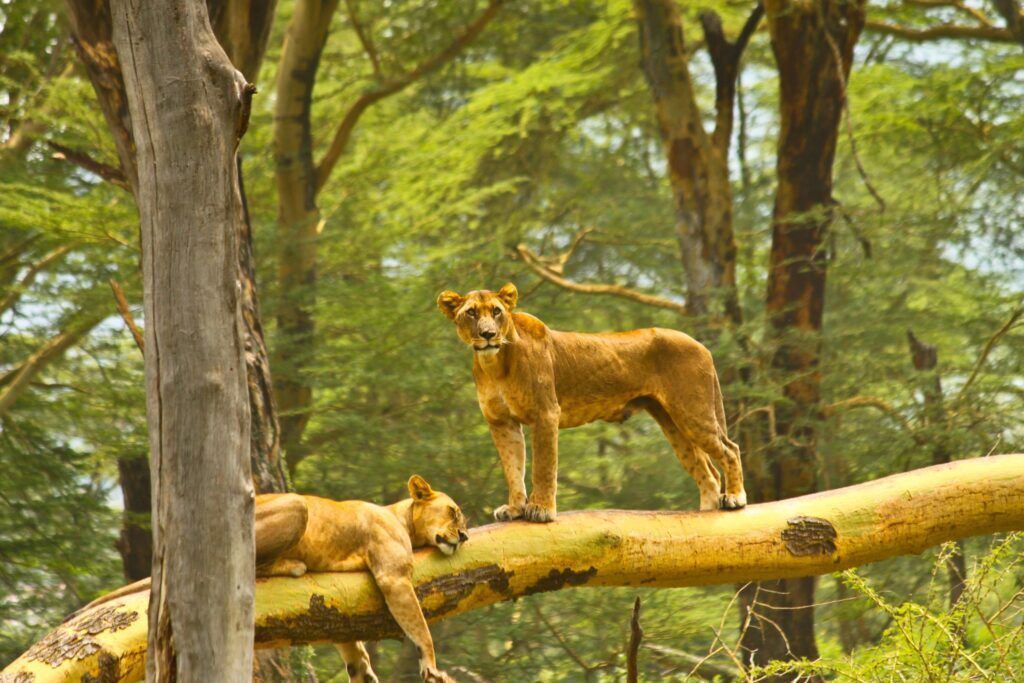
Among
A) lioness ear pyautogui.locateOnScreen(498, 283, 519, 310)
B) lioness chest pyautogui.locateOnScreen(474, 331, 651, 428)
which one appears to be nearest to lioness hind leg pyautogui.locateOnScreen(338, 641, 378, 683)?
lioness chest pyautogui.locateOnScreen(474, 331, 651, 428)

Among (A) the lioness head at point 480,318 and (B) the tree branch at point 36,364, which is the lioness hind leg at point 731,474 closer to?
(A) the lioness head at point 480,318

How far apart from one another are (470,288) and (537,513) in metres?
6.92

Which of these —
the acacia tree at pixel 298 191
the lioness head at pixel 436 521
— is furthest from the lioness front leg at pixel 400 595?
the acacia tree at pixel 298 191

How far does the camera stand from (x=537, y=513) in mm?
5145

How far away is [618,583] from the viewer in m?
5.39

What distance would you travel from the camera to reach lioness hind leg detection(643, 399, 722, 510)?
5.71 meters

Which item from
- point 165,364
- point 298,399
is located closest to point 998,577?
point 165,364

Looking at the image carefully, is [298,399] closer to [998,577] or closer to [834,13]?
[834,13]

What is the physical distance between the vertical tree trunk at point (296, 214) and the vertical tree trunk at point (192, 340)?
274 inches

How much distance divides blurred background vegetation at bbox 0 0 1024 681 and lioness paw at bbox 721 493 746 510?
4.42 m

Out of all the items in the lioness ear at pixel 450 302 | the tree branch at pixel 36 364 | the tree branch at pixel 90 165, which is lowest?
the lioness ear at pixel 450 302

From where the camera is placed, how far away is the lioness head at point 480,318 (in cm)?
481

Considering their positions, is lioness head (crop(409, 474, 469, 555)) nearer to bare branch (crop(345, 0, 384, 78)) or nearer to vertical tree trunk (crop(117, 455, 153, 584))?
vertical tree trunk (crop(117, 455, 153, 584))

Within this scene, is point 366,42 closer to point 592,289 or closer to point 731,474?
point 592,289
